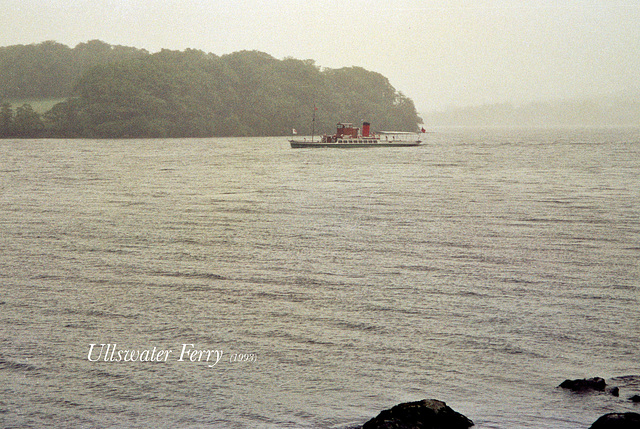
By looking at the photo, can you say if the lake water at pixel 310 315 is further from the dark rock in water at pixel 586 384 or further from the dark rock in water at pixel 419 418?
the dark rock in water at pixel 419 418

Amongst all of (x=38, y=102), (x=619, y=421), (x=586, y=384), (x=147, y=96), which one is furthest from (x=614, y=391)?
(x=38, y=102)

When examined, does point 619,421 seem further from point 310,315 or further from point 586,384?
point 310,315

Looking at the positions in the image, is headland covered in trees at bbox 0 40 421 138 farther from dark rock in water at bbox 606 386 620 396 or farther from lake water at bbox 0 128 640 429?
dark rock in water at bbox 606 386 620 396

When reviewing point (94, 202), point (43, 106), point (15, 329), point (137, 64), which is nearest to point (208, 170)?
point (94, 202)

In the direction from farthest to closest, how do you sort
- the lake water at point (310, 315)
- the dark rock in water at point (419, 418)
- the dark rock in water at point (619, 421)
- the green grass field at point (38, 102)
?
the green grass field at point (38, 102), the lake water at point (310, 315), the dark rock in water at point (419, 418), the dark rock in water at point (619, 421)

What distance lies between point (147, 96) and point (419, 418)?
159 metres

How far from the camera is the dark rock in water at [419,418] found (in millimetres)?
7355

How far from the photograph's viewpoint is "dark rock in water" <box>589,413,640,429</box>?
697cm

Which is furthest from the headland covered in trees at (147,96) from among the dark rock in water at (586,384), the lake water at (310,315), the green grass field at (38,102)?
the dark rock in water at (586,384)

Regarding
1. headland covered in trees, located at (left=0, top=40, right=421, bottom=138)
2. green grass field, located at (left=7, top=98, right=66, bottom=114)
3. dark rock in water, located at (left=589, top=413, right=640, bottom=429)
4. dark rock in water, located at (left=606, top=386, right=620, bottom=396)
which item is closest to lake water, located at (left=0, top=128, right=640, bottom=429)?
dark rock in water, located at (left=606, top=386, right=620, bottom=396)

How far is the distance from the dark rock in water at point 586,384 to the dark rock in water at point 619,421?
1.96m

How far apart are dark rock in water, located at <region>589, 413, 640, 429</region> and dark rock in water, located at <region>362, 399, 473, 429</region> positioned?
5.16ft

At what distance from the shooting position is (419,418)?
7480 mm

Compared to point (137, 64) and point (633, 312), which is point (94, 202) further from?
point (137, 64)
